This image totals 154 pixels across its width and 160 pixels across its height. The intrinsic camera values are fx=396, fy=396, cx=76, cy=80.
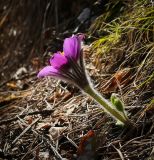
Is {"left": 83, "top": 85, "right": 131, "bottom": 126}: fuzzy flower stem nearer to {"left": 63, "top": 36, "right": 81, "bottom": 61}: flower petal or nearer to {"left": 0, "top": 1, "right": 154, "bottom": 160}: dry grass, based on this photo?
{"left": 0, "top": 1, "right": 154, "bottom": 160}: dry grass

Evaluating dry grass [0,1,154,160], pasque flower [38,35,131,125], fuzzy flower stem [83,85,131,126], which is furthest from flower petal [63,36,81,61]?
dry grass [0,1,154,160]

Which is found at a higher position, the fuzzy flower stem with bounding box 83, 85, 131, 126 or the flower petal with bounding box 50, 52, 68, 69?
the flower petal with bounding box 50, 52, 68, 69

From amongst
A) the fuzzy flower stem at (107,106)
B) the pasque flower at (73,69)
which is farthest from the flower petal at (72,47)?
the fuzzy flower stem at (107,106)

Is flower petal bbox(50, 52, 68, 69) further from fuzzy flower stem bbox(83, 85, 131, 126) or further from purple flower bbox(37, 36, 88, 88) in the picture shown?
fuzzy flower stem bbox(83, 85, 131, 126)

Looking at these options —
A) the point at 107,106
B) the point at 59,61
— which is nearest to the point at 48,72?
the point at 59,61

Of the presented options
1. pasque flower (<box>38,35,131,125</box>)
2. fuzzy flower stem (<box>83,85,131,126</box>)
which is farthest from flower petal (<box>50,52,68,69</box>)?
fuzzy flower stem (<box>83,85,131,126</box>)

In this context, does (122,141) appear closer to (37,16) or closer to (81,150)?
(81,150)

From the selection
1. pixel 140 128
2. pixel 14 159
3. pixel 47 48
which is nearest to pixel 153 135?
pixel 140 128
